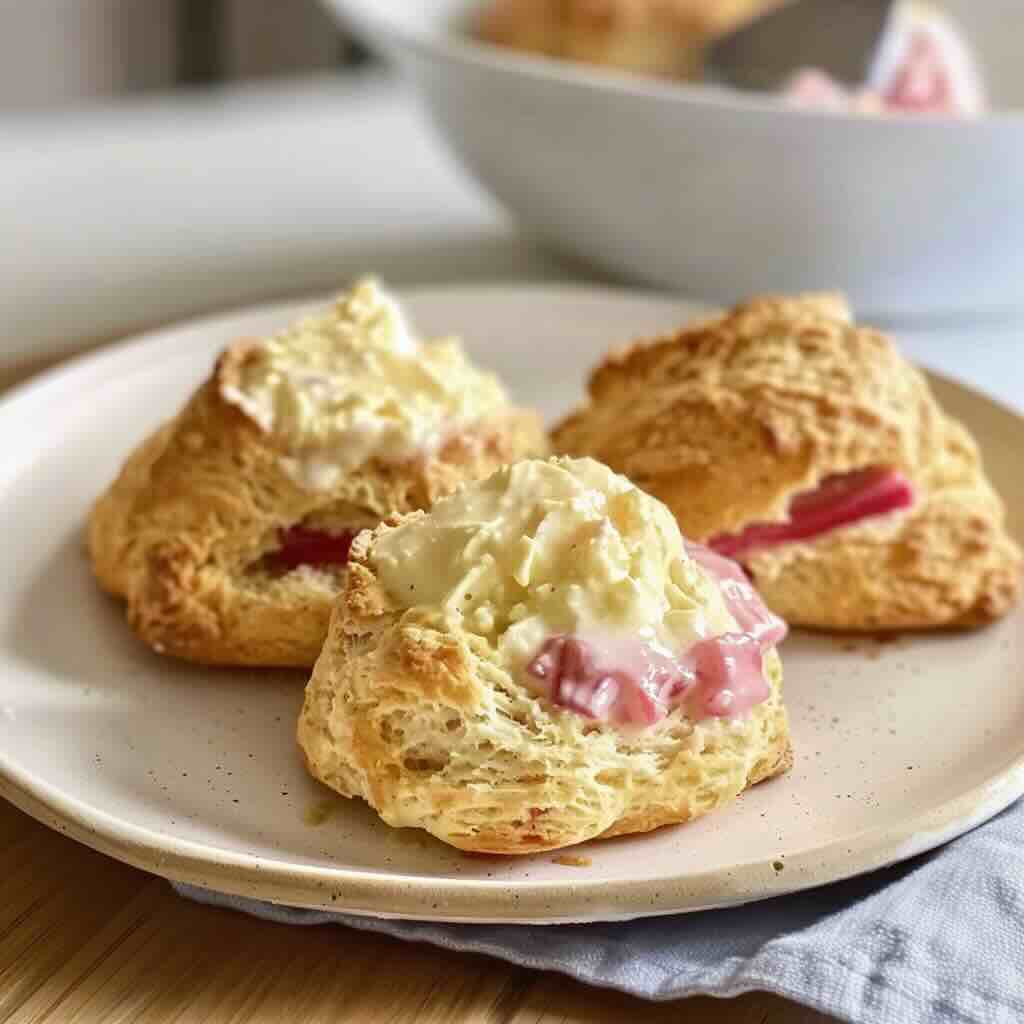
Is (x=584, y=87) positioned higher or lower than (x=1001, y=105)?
higher

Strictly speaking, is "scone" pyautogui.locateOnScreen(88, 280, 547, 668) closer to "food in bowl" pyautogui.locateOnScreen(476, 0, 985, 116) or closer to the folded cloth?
the folded cloth

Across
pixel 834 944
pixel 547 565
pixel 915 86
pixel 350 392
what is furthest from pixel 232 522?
pixel 915 86

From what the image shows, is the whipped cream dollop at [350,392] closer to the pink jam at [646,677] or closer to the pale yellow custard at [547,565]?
the pale yellow custard at [547,565]

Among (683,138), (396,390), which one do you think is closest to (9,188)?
(683,138)

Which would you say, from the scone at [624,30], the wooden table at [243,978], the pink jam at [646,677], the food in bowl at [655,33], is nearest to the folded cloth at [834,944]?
the wooden table at [243,978]

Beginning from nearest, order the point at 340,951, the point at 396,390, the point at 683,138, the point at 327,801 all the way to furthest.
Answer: the point at 340,951, the point at 327,801, the point at 396,390, the point at 683,138

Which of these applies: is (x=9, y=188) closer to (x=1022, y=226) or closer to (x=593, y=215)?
(x=593, y=215)

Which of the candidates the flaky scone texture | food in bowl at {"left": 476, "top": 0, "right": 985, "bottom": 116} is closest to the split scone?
the flaky scone texture
